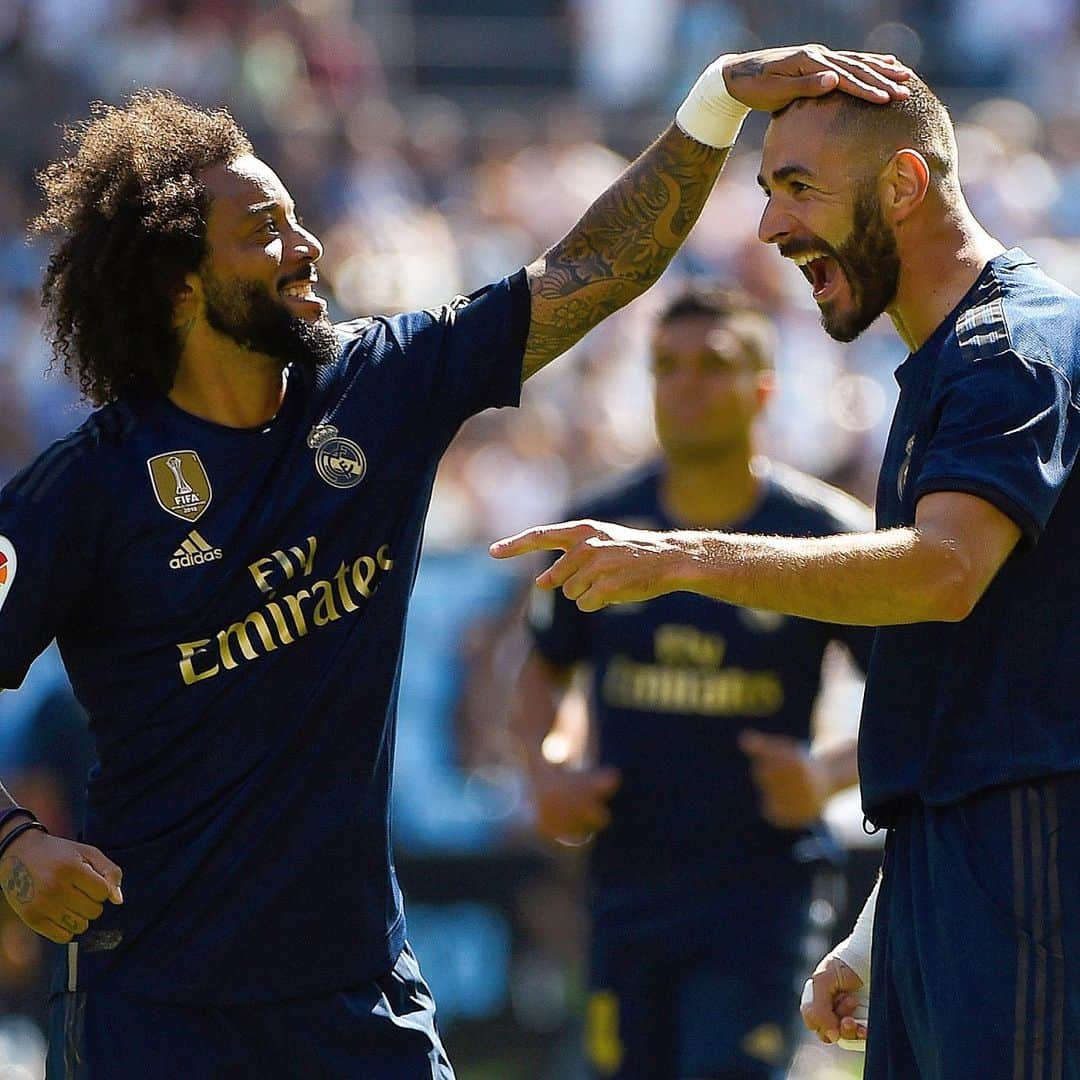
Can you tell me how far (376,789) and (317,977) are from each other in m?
0.40

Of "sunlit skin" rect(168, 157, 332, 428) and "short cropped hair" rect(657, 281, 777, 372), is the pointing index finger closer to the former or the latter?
"sunlit skin" rect(168, 157, 332, 428)

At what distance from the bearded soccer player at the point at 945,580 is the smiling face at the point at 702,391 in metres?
2.02

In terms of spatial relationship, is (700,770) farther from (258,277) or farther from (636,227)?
(258,277)

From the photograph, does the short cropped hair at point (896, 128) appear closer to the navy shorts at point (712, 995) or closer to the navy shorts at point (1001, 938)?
the navy shorts at point (1001, 938)

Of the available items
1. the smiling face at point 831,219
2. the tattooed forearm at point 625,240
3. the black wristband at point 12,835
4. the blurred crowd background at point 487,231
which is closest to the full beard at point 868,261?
the smiling face at point 831,219

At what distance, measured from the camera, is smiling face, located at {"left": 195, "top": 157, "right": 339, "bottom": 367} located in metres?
4.22

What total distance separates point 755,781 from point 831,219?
2316 millimetres

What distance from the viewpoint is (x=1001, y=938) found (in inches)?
141

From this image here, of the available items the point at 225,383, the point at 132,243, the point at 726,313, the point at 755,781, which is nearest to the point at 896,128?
the point at 225,383

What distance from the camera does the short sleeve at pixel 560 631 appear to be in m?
6.09

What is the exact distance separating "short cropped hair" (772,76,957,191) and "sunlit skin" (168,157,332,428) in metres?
1.18

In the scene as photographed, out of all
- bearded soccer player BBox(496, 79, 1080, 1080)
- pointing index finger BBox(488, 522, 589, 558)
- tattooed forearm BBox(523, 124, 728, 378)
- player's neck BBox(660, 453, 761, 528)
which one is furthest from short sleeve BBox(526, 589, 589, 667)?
pointing index finger BBox(488, 522, 589, 558)

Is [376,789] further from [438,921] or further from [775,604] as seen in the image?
[438,921]

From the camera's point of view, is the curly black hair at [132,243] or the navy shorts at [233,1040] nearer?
the navy shorts at [233,1040]
